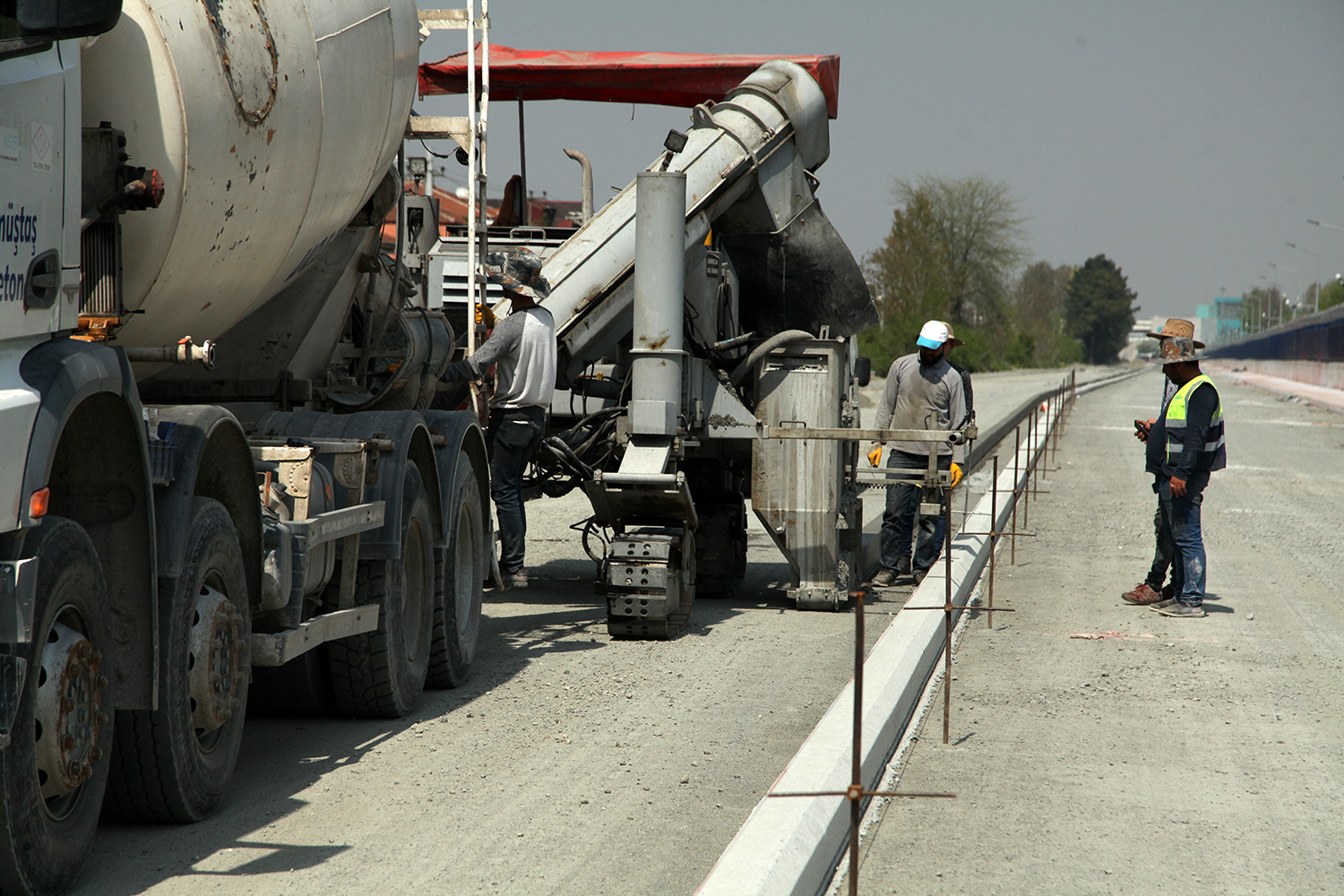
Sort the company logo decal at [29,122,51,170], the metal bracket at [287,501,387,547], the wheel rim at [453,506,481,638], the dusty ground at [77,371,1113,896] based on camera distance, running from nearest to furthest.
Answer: the company logo decal at [29,122,51,170] < the dusty ground at [77,371,1113,896] < the metal bracket at [287,501,387,547] < the wheel rim at [453,506,481,638]

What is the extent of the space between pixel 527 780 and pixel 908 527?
18.2ft

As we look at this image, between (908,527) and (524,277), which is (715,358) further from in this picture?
(908,527)

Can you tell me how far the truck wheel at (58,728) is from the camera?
3.29 metres

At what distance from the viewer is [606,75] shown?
10.9 metres

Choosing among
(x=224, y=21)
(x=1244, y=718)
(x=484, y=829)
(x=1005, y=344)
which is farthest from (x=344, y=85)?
(x=1005, y=344)

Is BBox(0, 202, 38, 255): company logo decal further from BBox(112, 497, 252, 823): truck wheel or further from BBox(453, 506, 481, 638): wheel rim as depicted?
BBox(453, 506, 481, 638): wheel rim

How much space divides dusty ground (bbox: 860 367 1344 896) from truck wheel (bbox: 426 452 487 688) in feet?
7.50

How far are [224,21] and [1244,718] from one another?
519cm

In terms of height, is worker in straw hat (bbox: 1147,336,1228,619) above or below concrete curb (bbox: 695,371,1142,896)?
above

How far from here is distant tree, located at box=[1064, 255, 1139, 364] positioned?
156875mm

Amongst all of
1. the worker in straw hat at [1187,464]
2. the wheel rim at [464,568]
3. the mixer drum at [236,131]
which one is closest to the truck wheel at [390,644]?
the wheel rim at [464,568]

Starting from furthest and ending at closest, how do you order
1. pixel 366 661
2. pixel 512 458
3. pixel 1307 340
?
1. pixel 1307 340
2. pixel 512 458
3. pixel 366 661

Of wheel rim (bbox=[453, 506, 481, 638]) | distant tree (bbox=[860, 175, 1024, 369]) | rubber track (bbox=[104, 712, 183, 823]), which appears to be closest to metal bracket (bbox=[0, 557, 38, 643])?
rubber track (bbox=[104, 712, 183, 823])

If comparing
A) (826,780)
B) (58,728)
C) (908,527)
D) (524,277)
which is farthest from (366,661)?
(908,527)
